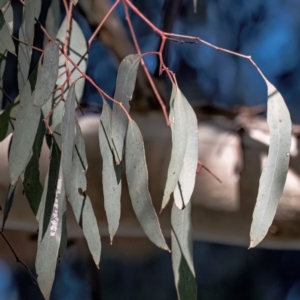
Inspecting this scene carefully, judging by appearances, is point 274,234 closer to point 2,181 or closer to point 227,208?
point 227,208

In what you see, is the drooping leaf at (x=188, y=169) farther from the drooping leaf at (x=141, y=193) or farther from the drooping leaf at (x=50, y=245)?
the drooping leaf at (x=50, y=245)

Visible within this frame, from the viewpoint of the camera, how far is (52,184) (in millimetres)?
504

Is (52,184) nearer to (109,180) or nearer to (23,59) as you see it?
(109,180)

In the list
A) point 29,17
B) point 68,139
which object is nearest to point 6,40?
point 29,17

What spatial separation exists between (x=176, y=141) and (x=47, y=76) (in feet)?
0.53

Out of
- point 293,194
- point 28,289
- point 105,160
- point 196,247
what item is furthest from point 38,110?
point 28,289

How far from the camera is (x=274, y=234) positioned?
72 centimetres

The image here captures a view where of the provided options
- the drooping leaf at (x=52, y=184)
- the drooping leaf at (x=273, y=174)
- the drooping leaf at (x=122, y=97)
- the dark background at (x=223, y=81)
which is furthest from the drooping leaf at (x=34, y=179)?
the dark background at (x=223, y=81)

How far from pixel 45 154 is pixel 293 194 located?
450 mm

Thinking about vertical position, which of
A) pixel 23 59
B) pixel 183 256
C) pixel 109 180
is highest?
pixel 23 59

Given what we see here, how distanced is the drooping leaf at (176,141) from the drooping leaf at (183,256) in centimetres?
13

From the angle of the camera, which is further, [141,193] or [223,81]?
[223,81]

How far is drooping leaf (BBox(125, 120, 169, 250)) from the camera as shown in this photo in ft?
1.57

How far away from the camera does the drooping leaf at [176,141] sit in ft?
1.47
